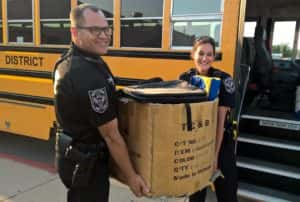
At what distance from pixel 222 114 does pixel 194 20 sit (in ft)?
3.82

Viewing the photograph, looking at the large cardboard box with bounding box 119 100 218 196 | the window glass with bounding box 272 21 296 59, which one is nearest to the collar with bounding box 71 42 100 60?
the large cardboard box with bounding box 119 100 218 196

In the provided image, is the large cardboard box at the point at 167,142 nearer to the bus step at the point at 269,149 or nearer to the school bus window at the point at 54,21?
the bus step at the point at 269,149

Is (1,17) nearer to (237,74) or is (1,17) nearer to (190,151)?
(237,74)

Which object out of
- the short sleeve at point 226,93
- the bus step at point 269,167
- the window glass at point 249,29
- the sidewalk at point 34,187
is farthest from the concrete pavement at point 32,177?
the window glass at point 249,29

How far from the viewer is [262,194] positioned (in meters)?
2.79

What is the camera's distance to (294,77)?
5000 millimetres

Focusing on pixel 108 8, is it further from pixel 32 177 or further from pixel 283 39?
pixel 283 39

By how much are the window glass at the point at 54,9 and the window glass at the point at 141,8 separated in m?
0.69

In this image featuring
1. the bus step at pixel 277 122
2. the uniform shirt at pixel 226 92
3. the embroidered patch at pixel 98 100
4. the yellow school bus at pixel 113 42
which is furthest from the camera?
the bus step at pixel 277 122

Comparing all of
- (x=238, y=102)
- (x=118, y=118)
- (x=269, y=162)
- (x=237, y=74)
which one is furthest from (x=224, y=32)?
(x=118, y=118)

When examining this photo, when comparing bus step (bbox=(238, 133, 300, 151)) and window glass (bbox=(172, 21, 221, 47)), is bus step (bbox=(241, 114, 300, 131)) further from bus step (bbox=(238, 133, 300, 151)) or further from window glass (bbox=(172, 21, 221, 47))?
window glass (bbox=(172, 21, 221, 47))

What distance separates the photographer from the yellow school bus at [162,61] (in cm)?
281

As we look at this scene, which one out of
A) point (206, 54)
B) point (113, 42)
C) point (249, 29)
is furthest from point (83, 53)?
point (249, 29)

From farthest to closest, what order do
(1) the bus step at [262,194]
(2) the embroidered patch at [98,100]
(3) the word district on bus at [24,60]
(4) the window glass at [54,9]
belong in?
(3) the word district on bus at [24,60] → (4) the window glass at [54,9] → (1) the bus step at [262,194] → (2) the embroidered patch at [98,100]
